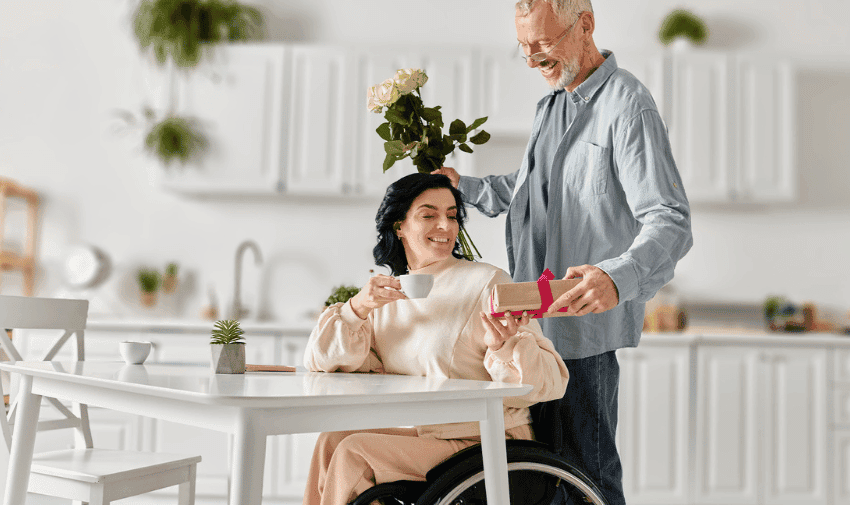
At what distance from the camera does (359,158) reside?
146 inches

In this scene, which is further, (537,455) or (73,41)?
(73,41)

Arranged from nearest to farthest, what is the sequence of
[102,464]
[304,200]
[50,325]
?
1. [102,464]
2. [50,325]
3. [304,200]

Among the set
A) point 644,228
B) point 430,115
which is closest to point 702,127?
point 430,115

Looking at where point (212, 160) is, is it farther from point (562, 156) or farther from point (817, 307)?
point (817, 307)

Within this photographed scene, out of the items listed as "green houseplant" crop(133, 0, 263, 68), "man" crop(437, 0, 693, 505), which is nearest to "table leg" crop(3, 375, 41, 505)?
"man" crop(437, 0, 693, 505)

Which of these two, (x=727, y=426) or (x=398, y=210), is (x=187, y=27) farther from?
(x=727, y=426)

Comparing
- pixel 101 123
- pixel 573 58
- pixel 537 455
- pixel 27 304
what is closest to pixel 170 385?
pixel 537 455

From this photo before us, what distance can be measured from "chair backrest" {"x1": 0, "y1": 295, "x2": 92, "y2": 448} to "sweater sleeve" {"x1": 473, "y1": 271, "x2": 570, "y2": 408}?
4.57 ft

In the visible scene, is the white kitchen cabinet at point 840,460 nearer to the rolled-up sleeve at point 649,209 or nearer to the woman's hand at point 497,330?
the rolled-up sleeve at point 649,209

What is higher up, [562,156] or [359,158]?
[359,158]

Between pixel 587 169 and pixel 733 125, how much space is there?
2.39 metres

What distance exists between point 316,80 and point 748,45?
8.07 feet

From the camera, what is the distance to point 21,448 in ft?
4.96

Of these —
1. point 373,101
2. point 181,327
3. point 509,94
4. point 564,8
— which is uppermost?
point 509,94
